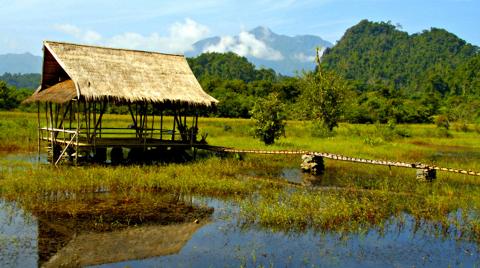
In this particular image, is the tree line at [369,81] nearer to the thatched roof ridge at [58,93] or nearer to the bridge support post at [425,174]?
the thatched roof ridge at [58,93]

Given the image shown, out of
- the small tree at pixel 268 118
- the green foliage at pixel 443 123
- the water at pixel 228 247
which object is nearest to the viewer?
the water at pixel 228 247

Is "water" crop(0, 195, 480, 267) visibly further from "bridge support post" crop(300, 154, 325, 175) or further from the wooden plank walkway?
"bridge support post" crop(300, 154, 325, 175)

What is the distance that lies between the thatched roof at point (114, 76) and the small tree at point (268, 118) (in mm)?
4718

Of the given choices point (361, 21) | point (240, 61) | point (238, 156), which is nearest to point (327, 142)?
point (238, 156)

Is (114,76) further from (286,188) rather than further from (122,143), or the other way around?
(286,188)

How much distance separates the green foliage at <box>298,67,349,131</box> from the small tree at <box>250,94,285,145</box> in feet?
22.6

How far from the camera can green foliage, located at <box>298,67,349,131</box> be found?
99.0 feet

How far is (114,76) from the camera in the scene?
17.7m

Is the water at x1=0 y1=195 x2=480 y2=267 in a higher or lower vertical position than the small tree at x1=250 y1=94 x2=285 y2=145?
lower

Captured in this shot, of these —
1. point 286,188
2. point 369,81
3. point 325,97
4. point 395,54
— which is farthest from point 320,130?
point 395,54

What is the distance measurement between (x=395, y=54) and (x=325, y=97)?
108 m

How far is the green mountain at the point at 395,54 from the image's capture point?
111438 mm

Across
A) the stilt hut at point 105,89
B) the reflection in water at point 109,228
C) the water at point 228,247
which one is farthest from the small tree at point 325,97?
the water at point 228,247

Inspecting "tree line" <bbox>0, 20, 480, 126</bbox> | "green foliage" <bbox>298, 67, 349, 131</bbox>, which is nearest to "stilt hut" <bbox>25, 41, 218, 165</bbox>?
"tree line" <bbox>0, 20, 480, 126</bbox>
